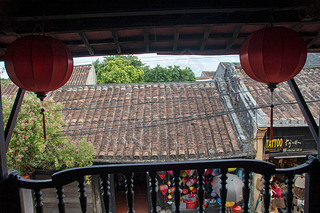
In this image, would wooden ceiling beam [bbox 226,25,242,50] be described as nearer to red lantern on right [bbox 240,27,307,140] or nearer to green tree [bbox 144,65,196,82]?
red lantern on right [bbox 240,27,307,140]

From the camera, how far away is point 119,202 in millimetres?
8820

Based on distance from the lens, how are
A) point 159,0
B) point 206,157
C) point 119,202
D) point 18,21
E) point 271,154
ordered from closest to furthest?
point 159,0 < point 18,21 < point 206,157 < point 271,154 < point 119,202

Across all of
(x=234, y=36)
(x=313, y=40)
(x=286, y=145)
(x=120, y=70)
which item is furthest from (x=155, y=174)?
(x=120, y=70)

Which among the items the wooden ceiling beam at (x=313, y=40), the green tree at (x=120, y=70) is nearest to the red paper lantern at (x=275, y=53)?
the wooden ceiling beam at (x=313, y=40)

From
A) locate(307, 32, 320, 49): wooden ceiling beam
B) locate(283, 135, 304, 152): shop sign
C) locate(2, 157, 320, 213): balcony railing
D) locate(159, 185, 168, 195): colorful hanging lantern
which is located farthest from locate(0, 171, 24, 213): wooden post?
locate(283, 135, 304, 152): shop sign

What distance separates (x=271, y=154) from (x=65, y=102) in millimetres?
6573

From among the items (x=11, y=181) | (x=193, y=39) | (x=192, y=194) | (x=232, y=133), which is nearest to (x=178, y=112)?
(x=232, y=133)

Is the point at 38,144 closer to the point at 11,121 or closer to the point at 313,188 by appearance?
the point at 11,121

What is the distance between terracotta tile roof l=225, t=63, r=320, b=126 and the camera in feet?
22.0

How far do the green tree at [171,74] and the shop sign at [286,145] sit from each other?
871cm

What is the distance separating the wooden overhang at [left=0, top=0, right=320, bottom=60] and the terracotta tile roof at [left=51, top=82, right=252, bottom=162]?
4.07 metres

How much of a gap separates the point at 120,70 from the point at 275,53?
15.4 metres

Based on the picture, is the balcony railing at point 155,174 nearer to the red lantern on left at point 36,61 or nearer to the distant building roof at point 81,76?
the red lantern on left at point 36,61

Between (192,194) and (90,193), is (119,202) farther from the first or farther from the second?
(192,194)
